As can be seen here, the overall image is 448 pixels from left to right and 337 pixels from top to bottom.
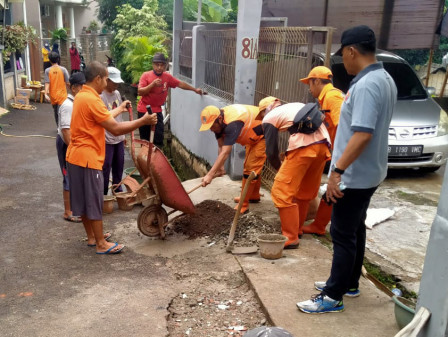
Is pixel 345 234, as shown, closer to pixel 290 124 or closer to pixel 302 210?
pixel 290 124

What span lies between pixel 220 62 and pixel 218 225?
364cm

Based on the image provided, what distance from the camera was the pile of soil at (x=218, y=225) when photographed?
16.6ft

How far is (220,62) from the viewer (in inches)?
315

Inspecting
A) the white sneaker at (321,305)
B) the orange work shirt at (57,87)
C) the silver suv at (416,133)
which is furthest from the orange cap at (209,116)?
the orange work shirt at (57,87)

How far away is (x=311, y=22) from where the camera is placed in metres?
10.4

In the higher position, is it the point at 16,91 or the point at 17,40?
the point at 17,40

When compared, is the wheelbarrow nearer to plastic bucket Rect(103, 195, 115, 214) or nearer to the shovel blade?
the shovel blade

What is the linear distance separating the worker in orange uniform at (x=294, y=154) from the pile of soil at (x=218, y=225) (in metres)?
0.51

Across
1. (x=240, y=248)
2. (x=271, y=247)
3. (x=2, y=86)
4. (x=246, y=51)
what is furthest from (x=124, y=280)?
(x=2, y=86)

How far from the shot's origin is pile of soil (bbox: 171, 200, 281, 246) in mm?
5055

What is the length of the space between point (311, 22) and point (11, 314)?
8845 mm

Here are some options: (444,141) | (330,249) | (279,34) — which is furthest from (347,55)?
(444,141)

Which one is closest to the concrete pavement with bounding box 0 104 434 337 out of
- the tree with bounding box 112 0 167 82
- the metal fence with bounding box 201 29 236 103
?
the metal fence with bounding box 201 29 236 103

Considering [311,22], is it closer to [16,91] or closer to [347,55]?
[347,55]
